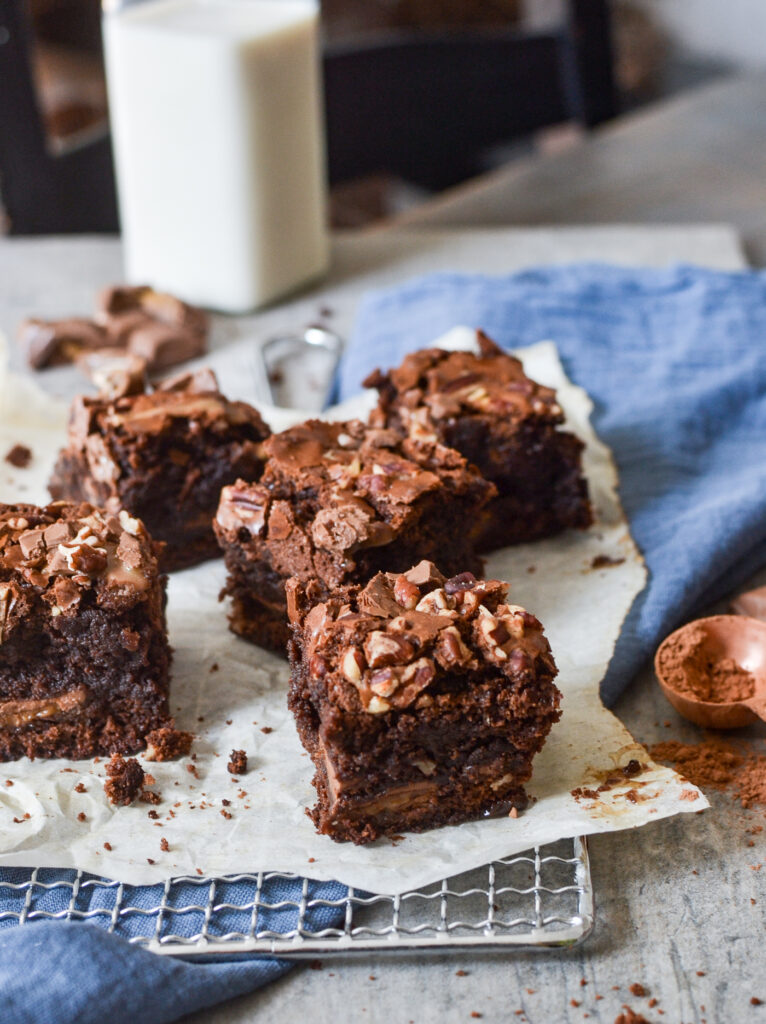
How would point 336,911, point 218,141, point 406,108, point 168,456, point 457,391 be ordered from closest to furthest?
point 336,911
point 168,456
point 457,391
point 218,141
point 406,108

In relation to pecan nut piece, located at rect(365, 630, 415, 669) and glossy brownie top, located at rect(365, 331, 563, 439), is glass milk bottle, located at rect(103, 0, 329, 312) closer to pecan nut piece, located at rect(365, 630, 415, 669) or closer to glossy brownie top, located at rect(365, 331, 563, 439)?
glossy brownie top, located at rect(365, 331, 563, 439)

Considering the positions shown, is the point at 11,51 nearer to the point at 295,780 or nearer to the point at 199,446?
the point at 199,446

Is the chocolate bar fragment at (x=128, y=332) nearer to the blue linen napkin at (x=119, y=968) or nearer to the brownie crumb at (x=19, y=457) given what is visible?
the brownie crumb at (x=19, y=457)

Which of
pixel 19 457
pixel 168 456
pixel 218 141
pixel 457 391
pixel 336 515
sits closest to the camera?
pixel 336 515

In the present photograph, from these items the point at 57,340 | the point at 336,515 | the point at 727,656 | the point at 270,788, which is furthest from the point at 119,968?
the point at 57,340

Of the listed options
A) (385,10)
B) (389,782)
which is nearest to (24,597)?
(389,782)

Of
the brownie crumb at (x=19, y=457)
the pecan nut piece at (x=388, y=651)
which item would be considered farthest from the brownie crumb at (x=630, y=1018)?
the brownie crumb at (x=19, y=457)

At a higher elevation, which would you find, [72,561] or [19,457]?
[72,561]

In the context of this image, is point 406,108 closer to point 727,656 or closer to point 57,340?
point 57,340
